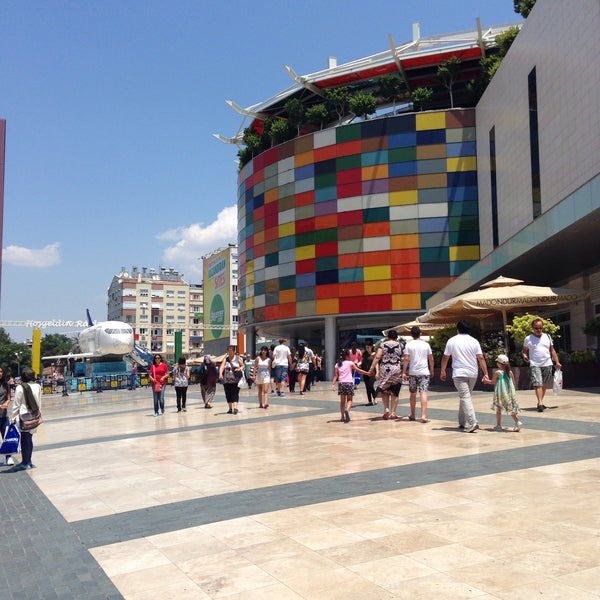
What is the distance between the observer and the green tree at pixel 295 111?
45.8 m

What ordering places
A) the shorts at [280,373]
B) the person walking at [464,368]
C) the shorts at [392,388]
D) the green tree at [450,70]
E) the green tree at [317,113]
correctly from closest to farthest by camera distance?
the person walking at [464,368], the shorts at [392,388], the shorts at [280,373], the green tree at [450,70], the green tree at [317,113]

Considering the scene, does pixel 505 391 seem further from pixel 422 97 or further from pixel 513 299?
pixel 422 97

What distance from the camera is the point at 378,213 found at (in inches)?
1671

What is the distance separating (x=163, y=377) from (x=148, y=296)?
383 ft

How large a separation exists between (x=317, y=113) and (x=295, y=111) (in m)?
1.83

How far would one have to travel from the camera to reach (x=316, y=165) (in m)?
44.8

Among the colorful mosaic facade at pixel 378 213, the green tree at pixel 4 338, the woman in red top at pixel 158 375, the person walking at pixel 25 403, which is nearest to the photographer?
the person walking at pixel 25 403

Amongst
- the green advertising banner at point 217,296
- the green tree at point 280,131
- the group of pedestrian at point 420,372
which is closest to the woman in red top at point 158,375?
the group of pedestrian at point 420,372

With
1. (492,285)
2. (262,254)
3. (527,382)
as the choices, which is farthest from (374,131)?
(527,382)

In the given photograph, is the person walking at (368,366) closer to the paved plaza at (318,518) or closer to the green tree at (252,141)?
the paved plaza at (318,518)

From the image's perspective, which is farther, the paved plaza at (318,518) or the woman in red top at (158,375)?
the woman in red top at (158,375)

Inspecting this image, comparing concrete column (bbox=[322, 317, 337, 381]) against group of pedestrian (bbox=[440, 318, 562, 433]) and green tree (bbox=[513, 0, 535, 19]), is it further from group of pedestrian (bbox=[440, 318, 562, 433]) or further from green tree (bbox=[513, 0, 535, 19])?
group of pedestrian (bbox=[440, 318, 562, 433])

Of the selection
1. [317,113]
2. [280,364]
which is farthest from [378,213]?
[280,364]

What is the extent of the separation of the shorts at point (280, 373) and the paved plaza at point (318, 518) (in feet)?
34.4
